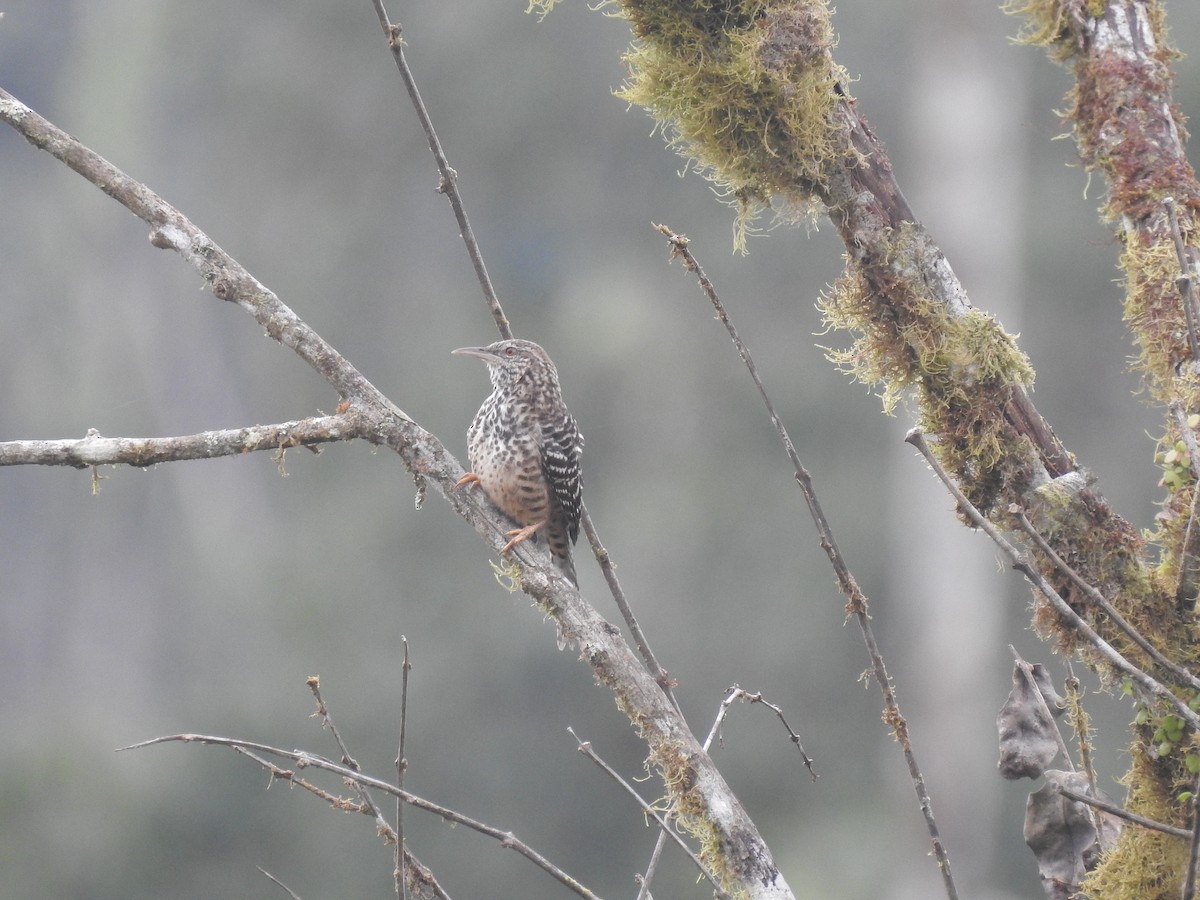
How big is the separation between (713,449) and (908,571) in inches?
127

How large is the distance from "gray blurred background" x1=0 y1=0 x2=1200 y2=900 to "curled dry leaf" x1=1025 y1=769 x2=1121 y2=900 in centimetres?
1022

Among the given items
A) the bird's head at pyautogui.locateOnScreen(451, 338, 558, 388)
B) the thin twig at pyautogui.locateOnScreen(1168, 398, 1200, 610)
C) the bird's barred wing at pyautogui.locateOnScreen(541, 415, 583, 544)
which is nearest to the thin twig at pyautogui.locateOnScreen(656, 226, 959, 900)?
the thin twig at pyautogui.locateOnScreen(1168, 398, 1200, 610)

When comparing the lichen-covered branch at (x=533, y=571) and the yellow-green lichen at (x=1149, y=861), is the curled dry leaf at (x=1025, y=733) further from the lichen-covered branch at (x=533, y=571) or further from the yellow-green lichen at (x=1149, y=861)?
the lichen-covered branch at (x=533, y=571)

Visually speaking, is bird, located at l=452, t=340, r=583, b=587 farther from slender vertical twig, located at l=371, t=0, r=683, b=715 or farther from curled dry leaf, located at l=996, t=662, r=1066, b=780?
curled dry leaf, located at l=996, t=662, r=1066, b=780

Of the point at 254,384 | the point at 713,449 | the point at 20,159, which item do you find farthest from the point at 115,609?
the point at 713,449

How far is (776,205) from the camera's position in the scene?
3.47 meters

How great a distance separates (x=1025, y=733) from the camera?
2963mm

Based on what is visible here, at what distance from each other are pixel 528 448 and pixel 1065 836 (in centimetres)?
222

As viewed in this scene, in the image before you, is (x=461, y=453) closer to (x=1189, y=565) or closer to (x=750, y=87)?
(x=750, y=87)

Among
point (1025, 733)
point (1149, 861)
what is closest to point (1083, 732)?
point (1025, 733)

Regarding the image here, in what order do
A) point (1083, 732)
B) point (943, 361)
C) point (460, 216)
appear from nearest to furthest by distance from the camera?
point (1083, 732), point (943, 361), point (460, 216)

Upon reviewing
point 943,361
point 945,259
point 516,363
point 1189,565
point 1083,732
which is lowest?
point 1083,732

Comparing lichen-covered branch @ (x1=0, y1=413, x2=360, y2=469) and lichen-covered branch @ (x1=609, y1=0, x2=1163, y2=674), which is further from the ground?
lichen-covered branch @ (x1=609, y1=0, x2=1163, y2=674)

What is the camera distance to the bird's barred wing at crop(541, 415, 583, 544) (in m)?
4.73
